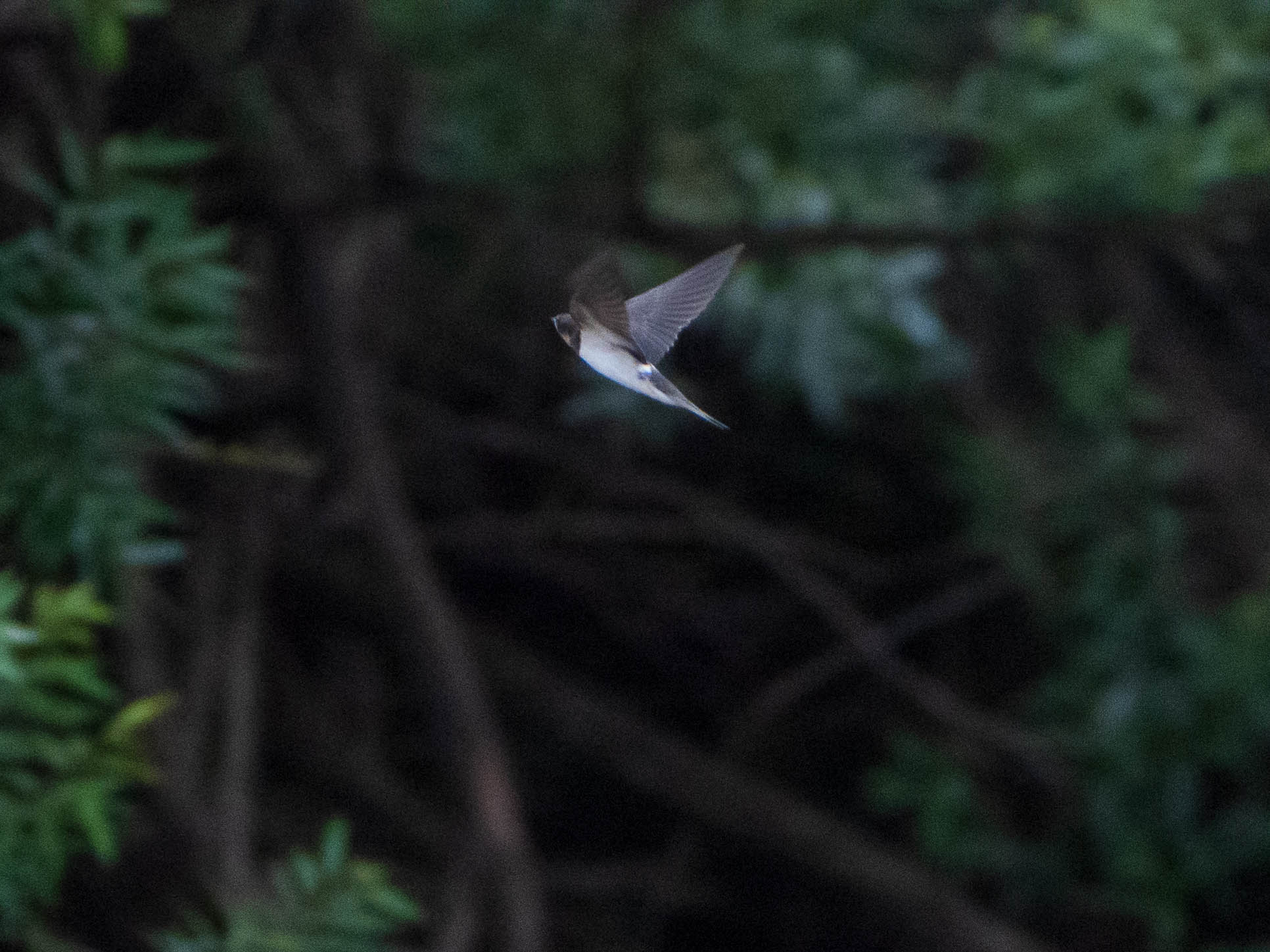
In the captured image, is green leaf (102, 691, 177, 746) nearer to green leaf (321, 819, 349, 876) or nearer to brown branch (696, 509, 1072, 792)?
green leaf (321, 819, 349, 876)

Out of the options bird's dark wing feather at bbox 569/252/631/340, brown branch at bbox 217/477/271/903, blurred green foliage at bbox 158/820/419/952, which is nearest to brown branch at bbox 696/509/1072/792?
brown branch at bbox 217/477/271/903

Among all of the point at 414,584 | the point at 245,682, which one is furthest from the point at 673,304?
the point at 245,682

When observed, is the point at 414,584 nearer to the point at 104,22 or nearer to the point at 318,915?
the point at 318,915

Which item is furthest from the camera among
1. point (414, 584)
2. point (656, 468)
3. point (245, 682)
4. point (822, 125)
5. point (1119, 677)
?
point (656, 468)

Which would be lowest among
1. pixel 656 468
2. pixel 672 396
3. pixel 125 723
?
pixel 125 723

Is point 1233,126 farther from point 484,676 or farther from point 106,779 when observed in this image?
point 106,779
